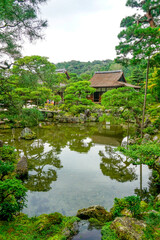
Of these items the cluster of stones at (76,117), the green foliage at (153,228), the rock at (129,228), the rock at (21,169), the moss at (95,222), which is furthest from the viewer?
the cluster of stones at (76,117)

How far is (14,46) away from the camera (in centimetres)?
498

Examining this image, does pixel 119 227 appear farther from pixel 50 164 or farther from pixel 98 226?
pixel 50 164

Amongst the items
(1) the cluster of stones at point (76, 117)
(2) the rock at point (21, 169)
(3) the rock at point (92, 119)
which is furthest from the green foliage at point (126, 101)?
(3) the rock at point (92, 119)

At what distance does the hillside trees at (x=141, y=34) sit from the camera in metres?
5.77

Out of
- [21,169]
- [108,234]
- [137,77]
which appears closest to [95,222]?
[108,234]

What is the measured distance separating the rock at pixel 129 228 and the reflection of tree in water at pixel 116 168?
2831 mm

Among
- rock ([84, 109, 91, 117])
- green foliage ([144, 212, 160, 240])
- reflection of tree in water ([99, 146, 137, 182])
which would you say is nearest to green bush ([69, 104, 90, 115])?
rock ([84, 109, 91, 117])

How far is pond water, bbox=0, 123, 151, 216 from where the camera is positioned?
4750 millimetres

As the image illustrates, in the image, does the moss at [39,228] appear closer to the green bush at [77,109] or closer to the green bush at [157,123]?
the green bush at [157,123]

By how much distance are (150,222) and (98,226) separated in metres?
1.36

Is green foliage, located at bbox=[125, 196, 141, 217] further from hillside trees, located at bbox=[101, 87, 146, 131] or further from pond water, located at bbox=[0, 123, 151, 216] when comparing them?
hillside trees, located at bbox=[101, 87, 146, 131]

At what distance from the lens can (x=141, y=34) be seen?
5.98 meters

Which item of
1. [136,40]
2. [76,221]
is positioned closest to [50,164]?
[76,221]

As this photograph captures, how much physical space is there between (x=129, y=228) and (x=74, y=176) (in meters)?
3.53
